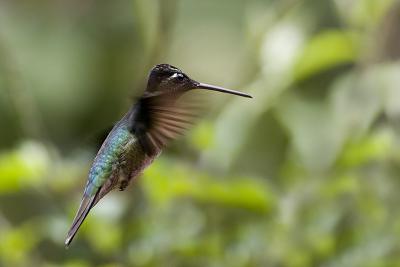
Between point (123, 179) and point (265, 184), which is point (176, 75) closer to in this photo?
point (123, 179)

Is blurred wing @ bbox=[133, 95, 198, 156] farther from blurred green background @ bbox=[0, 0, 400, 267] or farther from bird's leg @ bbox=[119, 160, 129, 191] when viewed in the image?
blurred green background @ bbox=[0, 0, 400, 267]

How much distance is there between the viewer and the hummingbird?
3.16ft

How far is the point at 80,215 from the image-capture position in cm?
93

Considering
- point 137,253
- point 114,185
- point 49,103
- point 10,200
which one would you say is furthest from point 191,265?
point 49,103

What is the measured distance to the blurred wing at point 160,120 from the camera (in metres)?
1.02

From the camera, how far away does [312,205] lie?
95.9 inches

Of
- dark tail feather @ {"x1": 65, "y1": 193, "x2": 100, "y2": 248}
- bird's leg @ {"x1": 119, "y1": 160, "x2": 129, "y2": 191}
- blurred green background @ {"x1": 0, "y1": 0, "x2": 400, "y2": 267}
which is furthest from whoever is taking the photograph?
blurred green background @ {"x1": 0, "y1": 0, "x2": 400, "y2": 267}

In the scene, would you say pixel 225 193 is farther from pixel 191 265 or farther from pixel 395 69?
pixel 395 69

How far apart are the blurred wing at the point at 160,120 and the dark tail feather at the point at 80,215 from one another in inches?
3.2

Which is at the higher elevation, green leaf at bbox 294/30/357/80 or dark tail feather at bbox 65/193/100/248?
dark tail feather at bbox 65/193/100/248

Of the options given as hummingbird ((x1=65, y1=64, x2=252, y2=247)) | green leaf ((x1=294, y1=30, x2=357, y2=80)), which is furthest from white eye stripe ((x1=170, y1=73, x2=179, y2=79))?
green leaf ((x1=294, y1=30, x2=357, y2=80))

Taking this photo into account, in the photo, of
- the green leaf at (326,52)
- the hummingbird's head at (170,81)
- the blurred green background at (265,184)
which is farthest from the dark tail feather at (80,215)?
the green leaf at (326,52)

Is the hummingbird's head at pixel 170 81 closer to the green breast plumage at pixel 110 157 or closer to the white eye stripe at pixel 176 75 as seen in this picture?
the white eye stripe at pixel 176 75

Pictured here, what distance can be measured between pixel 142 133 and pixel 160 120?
0.03 m
